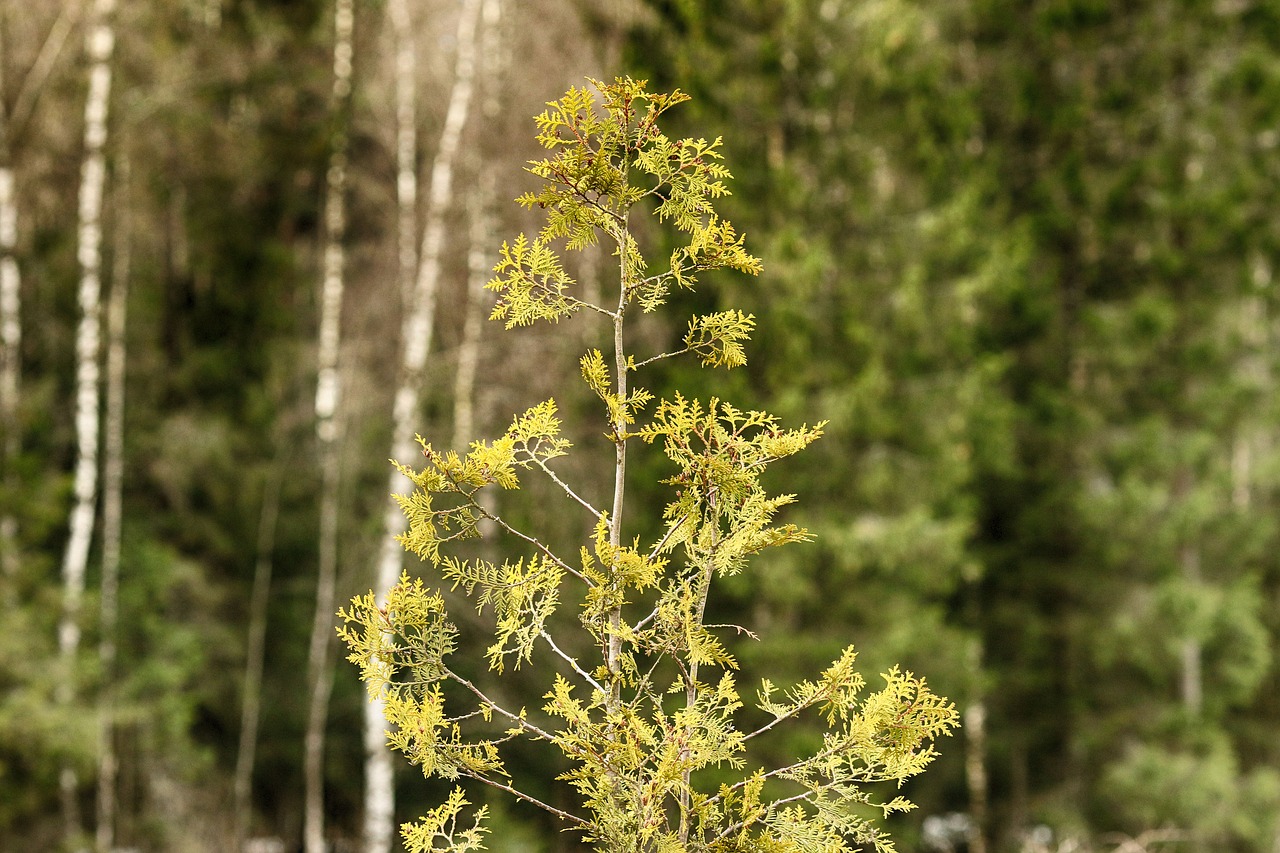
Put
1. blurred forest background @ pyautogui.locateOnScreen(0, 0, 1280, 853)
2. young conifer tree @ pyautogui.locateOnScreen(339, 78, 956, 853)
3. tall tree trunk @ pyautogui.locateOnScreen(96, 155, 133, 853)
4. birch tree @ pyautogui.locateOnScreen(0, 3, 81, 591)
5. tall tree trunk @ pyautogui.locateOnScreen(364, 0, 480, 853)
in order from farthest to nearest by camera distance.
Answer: blurred forest background @ pyautogui.locateOnScreen(0, 0, 1280, 853), tall tree trunk @ pyautogui.locateOnScreen(96, 155, 133, 853), birch tree @ pyautogui.locateOnScreen(0, 3, 81, 591), tall tree trunk @ pyautogui.locateOnScreen(364, 0, 480, 853), young conifer tree @ pyautogui.locateOnScreen(339, 78, 956, 853)

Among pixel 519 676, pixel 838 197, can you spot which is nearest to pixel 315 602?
pixel 519 676

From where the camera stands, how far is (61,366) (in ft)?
29.7

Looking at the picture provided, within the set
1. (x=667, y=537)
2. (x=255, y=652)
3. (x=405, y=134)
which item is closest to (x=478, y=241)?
(x=405, y=134)

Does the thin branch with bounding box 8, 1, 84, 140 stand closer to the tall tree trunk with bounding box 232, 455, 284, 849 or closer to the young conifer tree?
the tall tree trunk with bounding box 232, 455, 284, 849

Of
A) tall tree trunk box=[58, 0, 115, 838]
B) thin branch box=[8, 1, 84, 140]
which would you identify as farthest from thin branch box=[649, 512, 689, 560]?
thin branch box=[8, 1, 84, 140]

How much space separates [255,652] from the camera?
28.7 ft

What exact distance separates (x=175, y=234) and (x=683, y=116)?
588cm

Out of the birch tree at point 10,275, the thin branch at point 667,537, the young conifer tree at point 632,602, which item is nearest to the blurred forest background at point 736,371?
the birch tree at point 10,275

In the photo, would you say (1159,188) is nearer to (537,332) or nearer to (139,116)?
(537,332)

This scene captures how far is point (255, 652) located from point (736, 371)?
15.5 ft

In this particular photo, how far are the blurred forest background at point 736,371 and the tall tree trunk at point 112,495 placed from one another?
0.04 metres

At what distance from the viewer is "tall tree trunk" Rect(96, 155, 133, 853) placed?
7.73m

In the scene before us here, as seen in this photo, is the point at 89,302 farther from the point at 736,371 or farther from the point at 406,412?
the point at 736,371

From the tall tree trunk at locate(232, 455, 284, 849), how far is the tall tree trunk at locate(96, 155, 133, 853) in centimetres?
98
